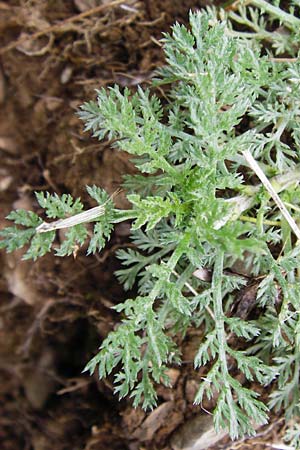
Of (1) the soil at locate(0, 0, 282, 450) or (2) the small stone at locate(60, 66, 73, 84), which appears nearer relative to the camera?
(1) the soil at locate(0, 0, 282, 450)

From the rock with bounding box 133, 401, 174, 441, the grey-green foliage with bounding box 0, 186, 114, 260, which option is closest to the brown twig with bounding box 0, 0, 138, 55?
the grey-green foliage with bounding box 0, 186, 114, 260

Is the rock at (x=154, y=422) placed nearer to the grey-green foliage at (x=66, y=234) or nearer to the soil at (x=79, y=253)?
the soil at (x=79, y=253)

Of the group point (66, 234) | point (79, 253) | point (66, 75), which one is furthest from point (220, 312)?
point (66, 75)

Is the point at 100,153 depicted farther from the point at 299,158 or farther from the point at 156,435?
the point at 156,435

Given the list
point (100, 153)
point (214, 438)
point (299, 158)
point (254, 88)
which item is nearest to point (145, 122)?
point (254, 88)

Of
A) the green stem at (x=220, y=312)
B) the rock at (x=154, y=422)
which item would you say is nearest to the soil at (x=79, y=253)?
the rock at (x=154, y=422)

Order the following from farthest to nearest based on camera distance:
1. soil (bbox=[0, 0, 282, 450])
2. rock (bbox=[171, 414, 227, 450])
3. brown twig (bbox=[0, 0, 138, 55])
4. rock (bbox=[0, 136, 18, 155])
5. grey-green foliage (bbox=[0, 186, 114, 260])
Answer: rock (bbox=[0, 136, 18, 155])
brown twig (bbox=[0, 0, 138, 55])
soil (bbox=[0, 0, 282, 450])
rock (bbox=[171, 414, 227, 450])
grey-green foliage (bbox=[0, 186, 114, 260])

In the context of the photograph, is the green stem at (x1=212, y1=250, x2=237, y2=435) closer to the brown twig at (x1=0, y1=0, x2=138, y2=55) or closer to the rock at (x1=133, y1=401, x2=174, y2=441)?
the rock at (x1=133, y1=401, x2=174, y2=441)
